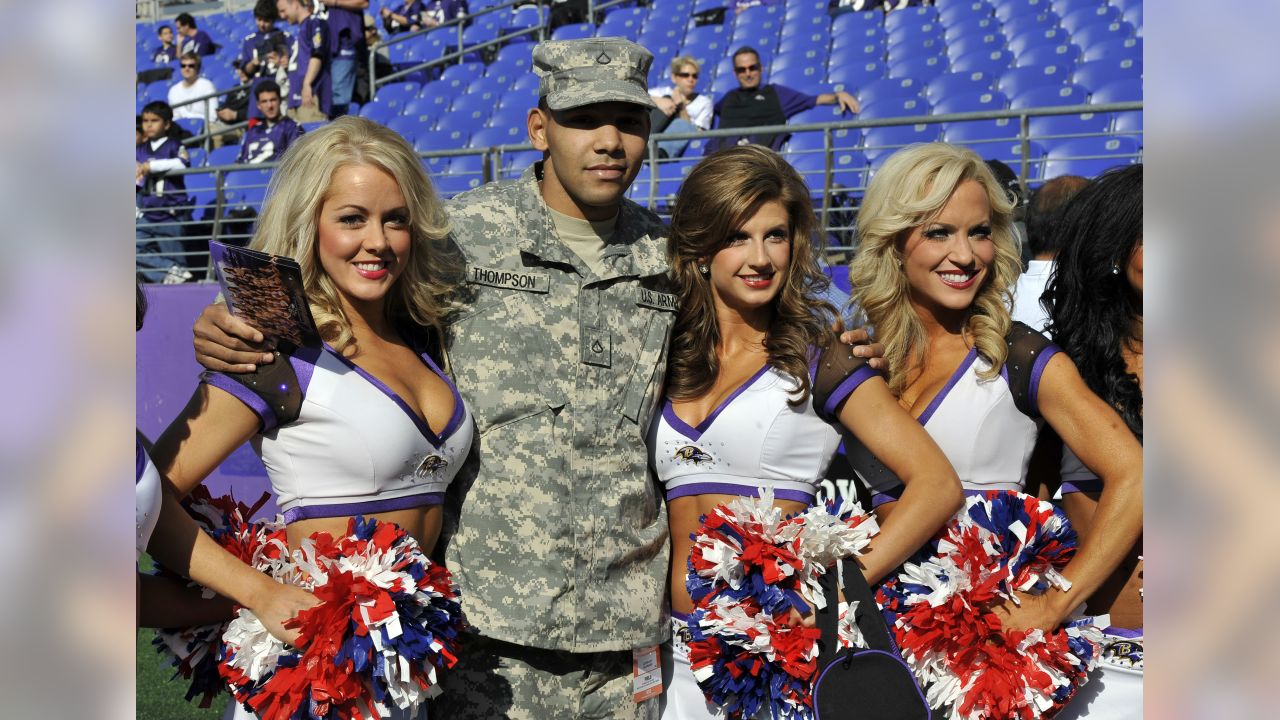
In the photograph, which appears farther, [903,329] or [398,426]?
[903,329]

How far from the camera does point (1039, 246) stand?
198 inches

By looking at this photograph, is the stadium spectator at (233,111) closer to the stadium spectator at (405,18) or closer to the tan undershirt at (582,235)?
the stadium spectator at (405,18)

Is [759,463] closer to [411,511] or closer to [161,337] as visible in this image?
[411,511]

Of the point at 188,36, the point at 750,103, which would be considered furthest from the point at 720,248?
the point at 188,36

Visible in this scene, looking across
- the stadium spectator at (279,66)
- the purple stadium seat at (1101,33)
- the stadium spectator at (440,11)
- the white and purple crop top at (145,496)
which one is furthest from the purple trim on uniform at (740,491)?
the stadium spectator at (440,11)

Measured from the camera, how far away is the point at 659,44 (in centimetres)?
1342

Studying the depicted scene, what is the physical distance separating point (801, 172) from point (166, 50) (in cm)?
1229

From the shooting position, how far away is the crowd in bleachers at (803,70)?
8.90 meters

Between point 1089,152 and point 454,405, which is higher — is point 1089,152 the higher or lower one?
the higher one

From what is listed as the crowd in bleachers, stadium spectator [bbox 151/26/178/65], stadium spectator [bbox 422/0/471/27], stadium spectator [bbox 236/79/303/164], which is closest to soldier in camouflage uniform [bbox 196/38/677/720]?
the crowd in bleachers

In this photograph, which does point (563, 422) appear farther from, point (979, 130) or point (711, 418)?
point (979, 130)
